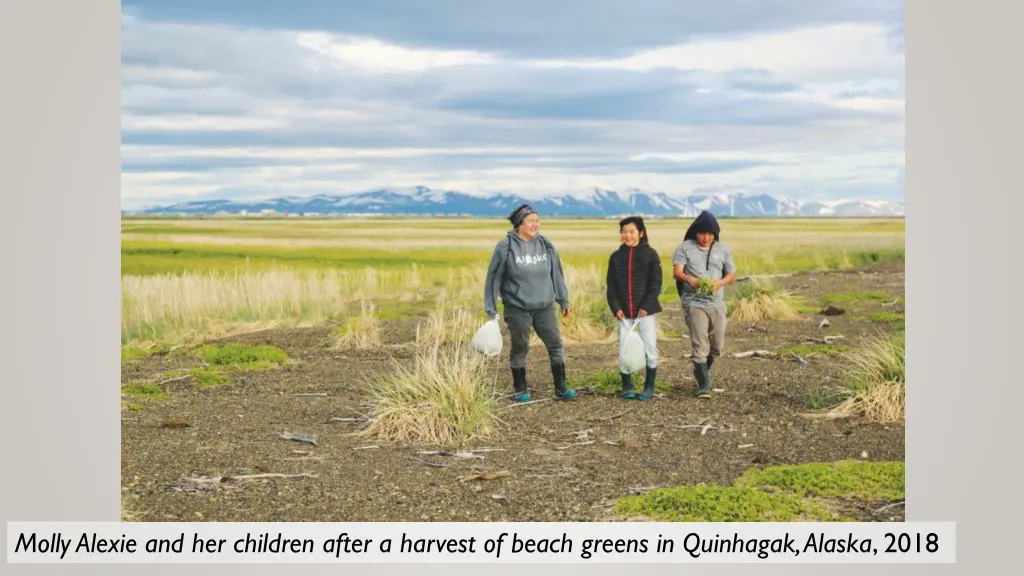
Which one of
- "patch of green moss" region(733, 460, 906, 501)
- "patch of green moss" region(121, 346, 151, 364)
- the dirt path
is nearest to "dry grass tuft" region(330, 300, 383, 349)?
the dirt path

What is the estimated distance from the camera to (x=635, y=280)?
906cm

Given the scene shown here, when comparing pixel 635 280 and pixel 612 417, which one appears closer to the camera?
pixel 612 417

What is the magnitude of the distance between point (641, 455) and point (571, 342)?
5500 mm

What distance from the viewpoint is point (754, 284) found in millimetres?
15656

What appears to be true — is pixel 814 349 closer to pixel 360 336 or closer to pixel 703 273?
pixel 703 273

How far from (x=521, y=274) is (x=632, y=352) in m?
1.09

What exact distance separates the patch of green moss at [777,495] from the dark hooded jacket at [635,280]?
6.94ft

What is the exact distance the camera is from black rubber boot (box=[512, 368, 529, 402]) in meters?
9.46

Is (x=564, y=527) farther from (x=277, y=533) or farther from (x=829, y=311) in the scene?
(x=829, y=311)

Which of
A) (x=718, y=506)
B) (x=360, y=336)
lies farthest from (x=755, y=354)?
(x=718, y=506)

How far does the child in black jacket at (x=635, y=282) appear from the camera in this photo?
905 cm

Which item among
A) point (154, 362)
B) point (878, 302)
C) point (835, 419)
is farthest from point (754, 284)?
point (154, 362)

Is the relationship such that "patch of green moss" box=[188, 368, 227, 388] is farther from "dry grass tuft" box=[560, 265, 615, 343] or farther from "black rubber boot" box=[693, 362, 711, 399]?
"black rubber boot" box=[693, 362, 711, 399]

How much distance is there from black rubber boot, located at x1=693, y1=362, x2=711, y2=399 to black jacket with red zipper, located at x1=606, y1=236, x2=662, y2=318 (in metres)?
0.75
